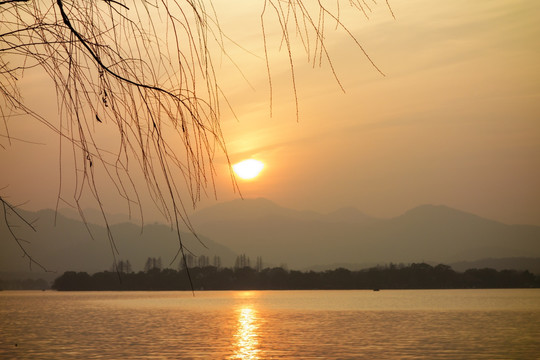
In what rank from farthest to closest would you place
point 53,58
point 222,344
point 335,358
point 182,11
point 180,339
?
1. point 180,339
2. point 222,344
3. point 335,358
4. point 53,58
5. point 182,11

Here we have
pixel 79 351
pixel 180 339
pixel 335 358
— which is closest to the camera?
pixel 335 358

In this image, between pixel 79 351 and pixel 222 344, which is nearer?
pixel 79 351

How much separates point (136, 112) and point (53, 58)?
0.38 meters

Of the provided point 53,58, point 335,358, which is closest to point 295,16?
point 53,58

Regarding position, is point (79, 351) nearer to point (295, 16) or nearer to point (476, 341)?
point (476, 341)

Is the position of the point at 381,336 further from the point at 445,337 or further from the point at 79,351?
the point at 79,351

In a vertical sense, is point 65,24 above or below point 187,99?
above

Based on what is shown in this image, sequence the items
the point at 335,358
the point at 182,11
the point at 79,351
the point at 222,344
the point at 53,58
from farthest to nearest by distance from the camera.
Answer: the point at 222,344 < the point at 79,351 < the point at 335,358 < the point at 53,58 < the point at 182,11

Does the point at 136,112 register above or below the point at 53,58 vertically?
below

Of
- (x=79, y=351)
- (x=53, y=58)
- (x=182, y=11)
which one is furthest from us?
(x=79, y=351)

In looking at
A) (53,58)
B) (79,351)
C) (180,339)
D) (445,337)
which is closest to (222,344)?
(180,339)

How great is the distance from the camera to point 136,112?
2.79 m

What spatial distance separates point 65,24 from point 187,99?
0.48 m

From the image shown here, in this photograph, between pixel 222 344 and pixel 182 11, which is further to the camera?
pixel 222 344
